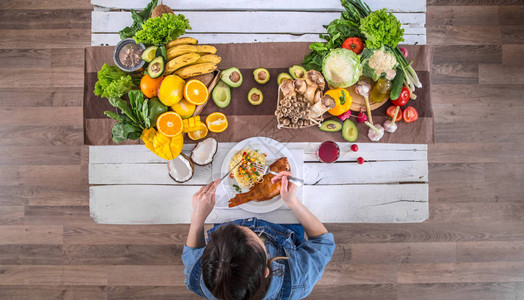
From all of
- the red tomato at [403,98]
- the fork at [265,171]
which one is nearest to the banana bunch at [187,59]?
the fork at [265,171]

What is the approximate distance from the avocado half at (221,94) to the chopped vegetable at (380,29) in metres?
1.08

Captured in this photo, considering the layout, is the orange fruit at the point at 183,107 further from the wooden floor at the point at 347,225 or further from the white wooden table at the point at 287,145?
the wooden floor at the point at 347,225

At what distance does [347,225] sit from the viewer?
2.98 meters

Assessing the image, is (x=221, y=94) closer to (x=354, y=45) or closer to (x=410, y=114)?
(x=354, y=45)

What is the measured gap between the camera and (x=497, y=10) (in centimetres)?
302

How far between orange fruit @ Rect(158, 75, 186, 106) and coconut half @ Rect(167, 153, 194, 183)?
1.50ft

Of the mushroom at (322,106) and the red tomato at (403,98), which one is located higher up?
the red tomato at (403,98)

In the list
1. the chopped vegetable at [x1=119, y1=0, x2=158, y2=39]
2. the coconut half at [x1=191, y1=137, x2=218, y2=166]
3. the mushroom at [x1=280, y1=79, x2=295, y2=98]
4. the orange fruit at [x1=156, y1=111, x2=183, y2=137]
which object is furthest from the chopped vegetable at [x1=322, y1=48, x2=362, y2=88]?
the chopped vegetable at [x1=119, y1=0, x2=158, y2=39]

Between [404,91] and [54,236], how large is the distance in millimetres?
3599

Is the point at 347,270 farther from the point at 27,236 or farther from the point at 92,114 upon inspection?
the point at 27,236

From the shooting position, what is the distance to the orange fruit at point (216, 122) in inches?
85.8

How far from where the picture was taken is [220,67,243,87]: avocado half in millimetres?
2182

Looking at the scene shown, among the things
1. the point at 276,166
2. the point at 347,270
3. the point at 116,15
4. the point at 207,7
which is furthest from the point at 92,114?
the point at 347,270

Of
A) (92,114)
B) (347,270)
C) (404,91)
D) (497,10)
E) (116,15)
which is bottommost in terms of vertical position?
(347,270)
